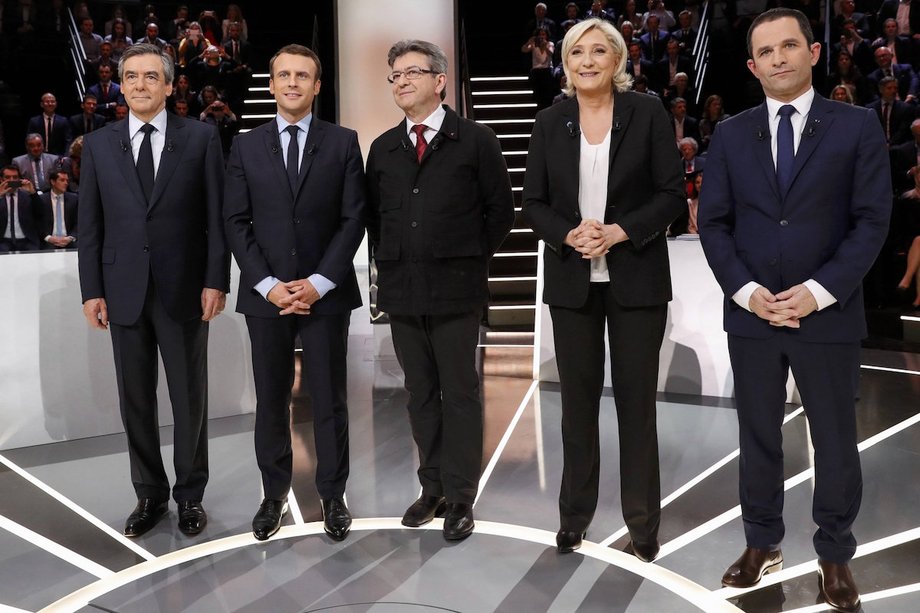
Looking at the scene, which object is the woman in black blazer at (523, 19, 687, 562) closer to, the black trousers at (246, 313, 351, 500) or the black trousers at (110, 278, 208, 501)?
the black trousers at (246, 313, 351, 500)

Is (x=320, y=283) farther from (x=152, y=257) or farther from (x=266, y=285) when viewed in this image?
(x=152, y=257)

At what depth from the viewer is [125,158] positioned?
3.06 metres

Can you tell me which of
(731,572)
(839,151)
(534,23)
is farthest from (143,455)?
(534,23)

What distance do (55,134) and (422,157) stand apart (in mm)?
8034

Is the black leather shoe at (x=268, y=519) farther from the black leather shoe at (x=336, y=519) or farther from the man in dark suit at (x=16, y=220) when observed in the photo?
the man in dark suit at (x=16, y=220)

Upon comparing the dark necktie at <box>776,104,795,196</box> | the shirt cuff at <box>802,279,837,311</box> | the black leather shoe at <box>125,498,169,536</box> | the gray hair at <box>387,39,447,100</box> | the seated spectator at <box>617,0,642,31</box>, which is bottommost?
the black leather shoe at <box>125,498,169,536</box>

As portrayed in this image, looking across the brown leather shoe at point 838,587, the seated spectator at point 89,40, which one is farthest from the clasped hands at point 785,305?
the seated spectator at point 89,40

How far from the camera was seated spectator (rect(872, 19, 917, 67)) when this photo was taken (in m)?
8.84

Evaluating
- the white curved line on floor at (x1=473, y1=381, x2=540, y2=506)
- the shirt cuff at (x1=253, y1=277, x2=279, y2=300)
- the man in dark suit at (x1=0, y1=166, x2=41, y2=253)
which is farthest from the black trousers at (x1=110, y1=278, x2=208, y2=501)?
the man in dark suit at (x1=0, y1=166, x2=41, y2=253)

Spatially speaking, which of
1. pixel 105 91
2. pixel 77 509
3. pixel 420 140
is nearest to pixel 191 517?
pixel 77 509

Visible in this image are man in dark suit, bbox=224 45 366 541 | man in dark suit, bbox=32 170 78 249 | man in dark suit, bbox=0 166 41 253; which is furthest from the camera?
man in dark suit, bbox=32 170 78 249

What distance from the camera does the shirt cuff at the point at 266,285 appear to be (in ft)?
9.57

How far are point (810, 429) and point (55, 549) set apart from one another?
261 cm

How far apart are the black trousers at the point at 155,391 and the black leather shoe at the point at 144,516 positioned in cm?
3
